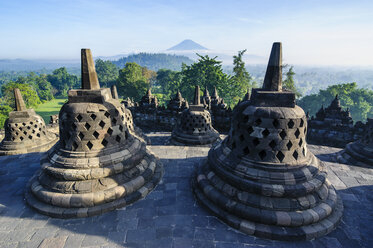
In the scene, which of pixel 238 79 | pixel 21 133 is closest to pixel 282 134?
pixel 21 133

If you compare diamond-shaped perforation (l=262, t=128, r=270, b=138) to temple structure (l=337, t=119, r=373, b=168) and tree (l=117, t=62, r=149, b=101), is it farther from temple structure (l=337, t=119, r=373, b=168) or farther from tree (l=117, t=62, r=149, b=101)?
tree (l=117, t=62, r=149, b=101)

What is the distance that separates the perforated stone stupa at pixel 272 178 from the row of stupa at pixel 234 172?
0.02 m

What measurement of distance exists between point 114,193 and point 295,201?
4.73 meters

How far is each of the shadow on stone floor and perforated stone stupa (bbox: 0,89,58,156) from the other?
227 inches

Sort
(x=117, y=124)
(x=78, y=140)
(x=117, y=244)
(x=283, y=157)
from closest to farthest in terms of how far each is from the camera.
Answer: (x=117, y=244)
(x=283, y=157)
(x=78, y=140)
(x=117, y=124)

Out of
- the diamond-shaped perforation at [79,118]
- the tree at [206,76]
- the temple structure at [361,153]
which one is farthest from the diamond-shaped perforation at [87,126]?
the tree at [206,76]

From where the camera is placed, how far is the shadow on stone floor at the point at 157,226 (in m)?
4.15

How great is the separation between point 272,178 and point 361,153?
26.3ft

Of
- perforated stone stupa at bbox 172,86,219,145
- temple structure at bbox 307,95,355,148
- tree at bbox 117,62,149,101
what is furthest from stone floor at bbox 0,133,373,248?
tree at bbox 117,62,149,101

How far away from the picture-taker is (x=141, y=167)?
240 inches

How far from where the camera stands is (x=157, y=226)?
4574mm

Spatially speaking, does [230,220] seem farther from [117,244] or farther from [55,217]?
[55,217]

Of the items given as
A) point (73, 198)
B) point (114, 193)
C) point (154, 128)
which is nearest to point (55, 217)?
point (73, 198)

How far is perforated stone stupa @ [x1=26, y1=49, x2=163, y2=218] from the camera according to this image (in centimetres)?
491
